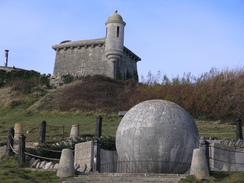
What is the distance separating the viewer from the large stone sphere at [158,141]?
56.2 ft

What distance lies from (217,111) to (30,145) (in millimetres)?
16889

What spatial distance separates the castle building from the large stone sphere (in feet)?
115

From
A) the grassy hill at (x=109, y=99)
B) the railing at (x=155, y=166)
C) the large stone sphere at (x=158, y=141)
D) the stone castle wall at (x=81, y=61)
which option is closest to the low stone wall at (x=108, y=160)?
the large stone sphere at (x=158, y=141)

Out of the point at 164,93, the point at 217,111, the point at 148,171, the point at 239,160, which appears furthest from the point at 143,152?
the point at 164,93

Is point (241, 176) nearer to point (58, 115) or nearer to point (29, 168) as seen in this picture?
point (29, 168)

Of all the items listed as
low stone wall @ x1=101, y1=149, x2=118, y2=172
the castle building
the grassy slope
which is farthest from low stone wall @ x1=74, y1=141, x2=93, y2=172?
the castle building

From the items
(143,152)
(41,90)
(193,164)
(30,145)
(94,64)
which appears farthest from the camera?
(94,64)

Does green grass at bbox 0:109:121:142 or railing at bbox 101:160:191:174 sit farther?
green grass at bbox 0:109:121:142

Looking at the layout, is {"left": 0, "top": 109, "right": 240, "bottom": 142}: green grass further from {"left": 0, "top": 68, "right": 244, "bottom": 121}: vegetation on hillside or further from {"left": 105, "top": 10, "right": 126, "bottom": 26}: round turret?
{"left": 105, "top": 10, "right": 126, "bottom": 26}: round turret

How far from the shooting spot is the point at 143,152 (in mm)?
17250

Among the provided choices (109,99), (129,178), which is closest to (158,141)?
(129,178)

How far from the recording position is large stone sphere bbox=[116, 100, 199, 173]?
1712 cm

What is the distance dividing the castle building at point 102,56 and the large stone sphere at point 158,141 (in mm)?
35150

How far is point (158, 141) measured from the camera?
17141 mm
